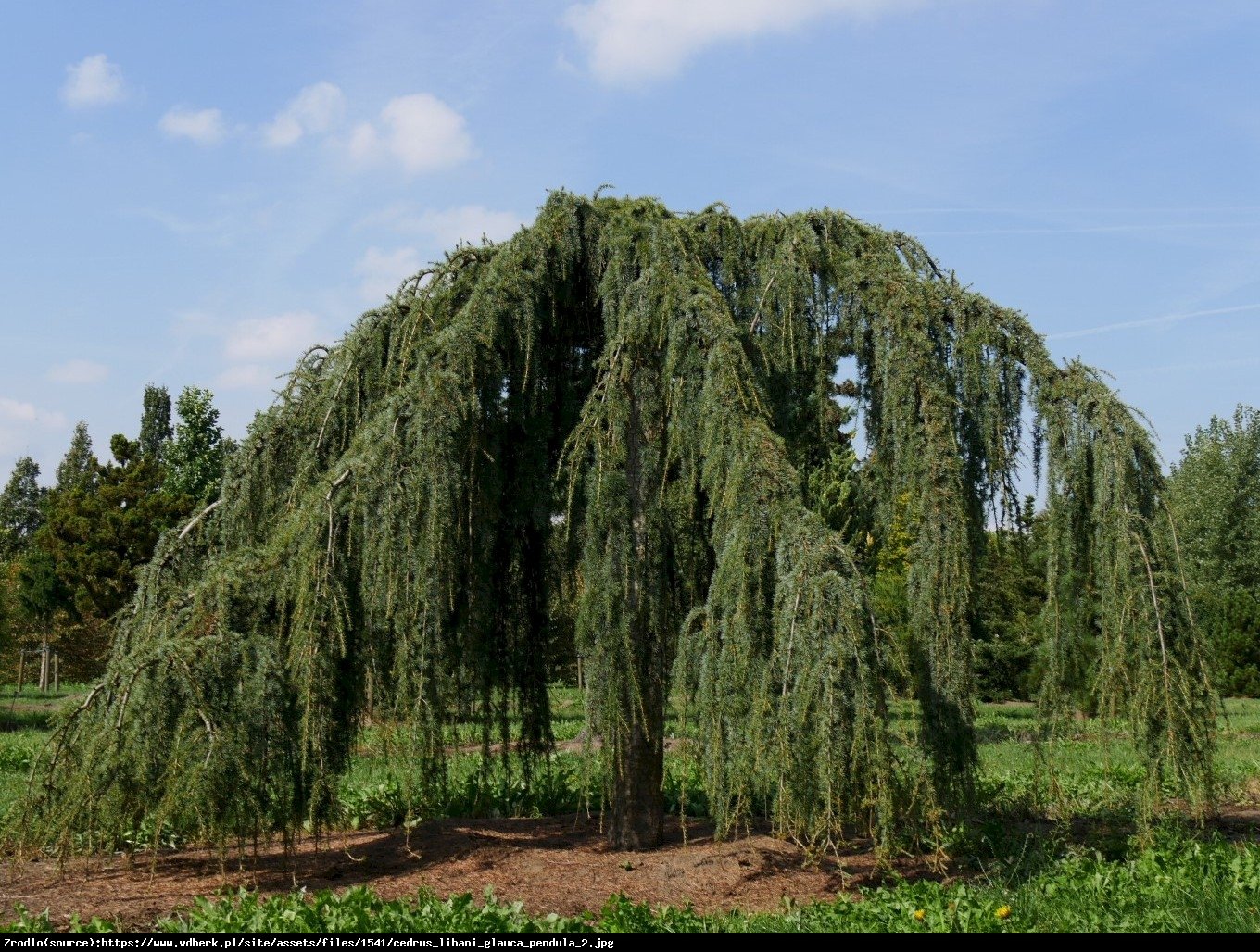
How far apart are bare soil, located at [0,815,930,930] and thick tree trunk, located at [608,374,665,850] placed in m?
0.22

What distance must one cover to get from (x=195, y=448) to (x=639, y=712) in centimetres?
1453

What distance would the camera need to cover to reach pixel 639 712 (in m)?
6.73

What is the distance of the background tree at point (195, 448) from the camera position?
18.4 metres

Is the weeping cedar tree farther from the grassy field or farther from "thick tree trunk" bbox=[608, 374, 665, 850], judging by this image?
the grassy field

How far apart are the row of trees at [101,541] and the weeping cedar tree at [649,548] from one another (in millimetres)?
11898

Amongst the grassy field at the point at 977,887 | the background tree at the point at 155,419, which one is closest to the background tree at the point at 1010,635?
the grassy field at the point at 977,887

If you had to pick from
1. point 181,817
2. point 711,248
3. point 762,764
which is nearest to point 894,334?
point 711,248

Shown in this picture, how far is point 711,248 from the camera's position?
767 cm

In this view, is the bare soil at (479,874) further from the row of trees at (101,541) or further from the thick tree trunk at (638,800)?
the row of trees at (101,541)

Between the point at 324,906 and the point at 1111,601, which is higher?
the point at 1111,601

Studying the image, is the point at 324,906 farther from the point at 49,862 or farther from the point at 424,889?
the point at 49,862

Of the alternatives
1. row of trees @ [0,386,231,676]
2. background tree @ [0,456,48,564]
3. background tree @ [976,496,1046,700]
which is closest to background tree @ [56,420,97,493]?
background tree @ [0,456,48,564]

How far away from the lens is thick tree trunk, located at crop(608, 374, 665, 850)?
642 centimetres

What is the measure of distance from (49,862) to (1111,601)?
6.75m
